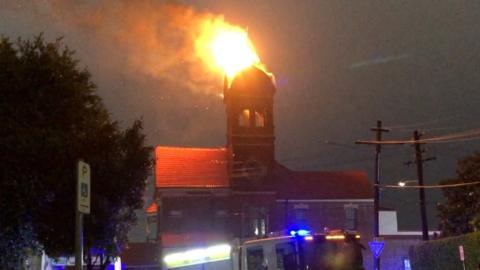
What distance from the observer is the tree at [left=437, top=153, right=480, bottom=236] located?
43062 millimetres

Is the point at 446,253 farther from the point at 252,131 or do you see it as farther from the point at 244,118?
the point at 244,118

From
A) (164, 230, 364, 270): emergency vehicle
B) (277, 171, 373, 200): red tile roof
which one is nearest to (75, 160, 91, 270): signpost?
(164, 230, 364, 270): emergency vehicle

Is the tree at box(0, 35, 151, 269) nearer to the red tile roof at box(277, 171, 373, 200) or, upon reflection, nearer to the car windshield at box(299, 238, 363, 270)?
the car windshield at box(299, 238, 363, 270)

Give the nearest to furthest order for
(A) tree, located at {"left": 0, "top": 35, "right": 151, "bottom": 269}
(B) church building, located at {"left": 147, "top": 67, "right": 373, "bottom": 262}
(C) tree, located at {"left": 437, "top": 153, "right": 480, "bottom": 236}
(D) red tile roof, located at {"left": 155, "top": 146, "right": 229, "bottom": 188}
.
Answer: (A) tree, located at {"left": 0, "top": 35, "right": 151, "bottom": 269} < (C) tree, located at {"left": 437, "top": 153, "right": 480, "bottom": 236} < (B) church building, located at {"left": 147, "top": 67, "right": 373, "bottom": 262} < (D) red tile roof, located at {"left": 155, "top": 146, "right": 229, "bottom": 188}

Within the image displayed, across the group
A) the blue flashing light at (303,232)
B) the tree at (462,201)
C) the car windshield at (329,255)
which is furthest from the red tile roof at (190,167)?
the car windshield at (329,255)

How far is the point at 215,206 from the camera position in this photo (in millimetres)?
57812

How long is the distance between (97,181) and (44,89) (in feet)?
9.83

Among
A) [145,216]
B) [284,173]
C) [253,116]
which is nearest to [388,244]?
[284,173]

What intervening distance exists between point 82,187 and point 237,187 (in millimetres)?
49537

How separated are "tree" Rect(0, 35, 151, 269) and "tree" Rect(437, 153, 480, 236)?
96.6 ft

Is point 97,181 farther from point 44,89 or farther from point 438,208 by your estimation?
point 438,208

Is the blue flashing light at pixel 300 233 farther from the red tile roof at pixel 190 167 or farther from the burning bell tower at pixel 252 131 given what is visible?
the red tile roof at pixel 190 167

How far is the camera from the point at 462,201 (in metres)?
44.2

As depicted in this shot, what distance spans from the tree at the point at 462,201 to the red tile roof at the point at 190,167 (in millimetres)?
19850
